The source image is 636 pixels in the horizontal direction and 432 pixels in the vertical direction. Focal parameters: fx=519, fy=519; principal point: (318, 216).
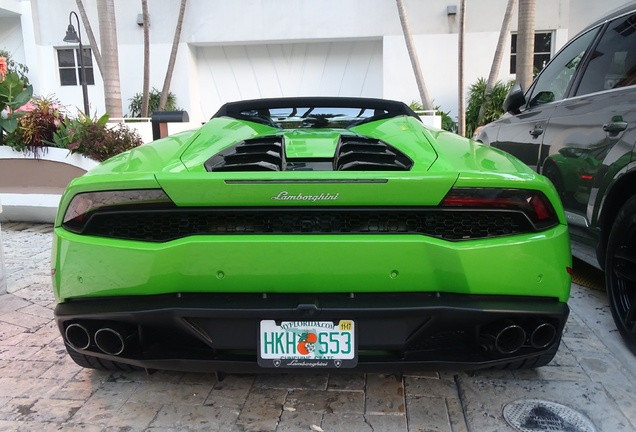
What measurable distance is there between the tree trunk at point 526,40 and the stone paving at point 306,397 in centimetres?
880

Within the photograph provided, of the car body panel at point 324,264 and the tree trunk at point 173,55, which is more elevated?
the tree trunk at point 173,55

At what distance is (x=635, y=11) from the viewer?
3117mm

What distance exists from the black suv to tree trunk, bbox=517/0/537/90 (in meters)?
7.07

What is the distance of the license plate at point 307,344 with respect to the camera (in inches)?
75.4

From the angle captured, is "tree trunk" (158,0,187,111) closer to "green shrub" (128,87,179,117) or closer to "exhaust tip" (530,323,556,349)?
"green shrub" (128,87,179,117)

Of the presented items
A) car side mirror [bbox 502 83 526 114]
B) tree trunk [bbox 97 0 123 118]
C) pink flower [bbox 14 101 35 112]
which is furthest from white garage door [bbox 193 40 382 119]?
car side mirror [bbox 502 83 526 114]

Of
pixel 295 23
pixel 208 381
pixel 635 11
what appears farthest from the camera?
pixel 295 23

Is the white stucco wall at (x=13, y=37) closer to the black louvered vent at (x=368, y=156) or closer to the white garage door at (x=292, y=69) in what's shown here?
the white garage door at (x=292, y=69)

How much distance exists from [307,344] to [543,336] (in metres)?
0.90

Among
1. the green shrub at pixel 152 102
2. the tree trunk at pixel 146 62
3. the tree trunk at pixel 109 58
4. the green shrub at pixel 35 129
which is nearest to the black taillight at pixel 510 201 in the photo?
the green shrub at pixel 35 129

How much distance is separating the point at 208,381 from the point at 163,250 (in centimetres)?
96

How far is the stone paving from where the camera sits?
7.19 ft

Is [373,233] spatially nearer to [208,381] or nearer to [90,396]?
[208,381]

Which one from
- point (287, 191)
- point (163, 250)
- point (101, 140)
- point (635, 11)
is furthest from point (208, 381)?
point (101, 140)
